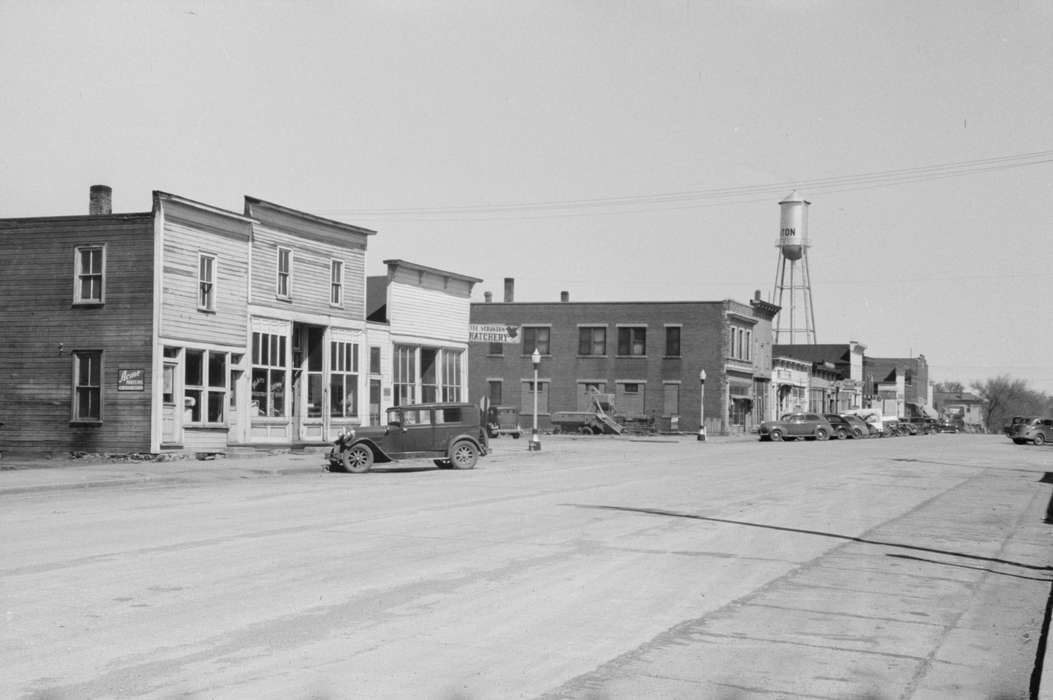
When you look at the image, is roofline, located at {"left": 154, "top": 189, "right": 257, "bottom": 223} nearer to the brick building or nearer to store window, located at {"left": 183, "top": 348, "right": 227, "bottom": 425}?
store window, located at {"left": 183, "top": 348, "right": 227, "bottom": 425}

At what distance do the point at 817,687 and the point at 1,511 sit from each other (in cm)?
1430

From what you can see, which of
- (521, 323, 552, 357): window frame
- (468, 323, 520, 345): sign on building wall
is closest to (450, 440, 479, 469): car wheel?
(468, 323, 520, 345): sign on building wall

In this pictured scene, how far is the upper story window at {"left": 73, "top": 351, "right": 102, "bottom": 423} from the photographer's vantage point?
32.0 meters

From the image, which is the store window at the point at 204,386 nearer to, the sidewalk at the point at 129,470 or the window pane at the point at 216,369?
the window pane at the point at 216,369

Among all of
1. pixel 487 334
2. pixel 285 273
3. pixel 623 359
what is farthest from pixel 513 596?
pixel 623 359

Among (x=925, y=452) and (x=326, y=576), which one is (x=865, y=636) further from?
(x=925, y=452)

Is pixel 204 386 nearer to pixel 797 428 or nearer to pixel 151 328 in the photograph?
pixel 151 328

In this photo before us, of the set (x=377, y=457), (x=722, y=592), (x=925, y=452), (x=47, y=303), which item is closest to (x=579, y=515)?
(x=722, y=592)

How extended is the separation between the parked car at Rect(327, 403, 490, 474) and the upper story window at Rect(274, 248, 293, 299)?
31.1 ft

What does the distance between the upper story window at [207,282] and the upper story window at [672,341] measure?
43.2 metres

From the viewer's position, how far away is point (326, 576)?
36.3ft

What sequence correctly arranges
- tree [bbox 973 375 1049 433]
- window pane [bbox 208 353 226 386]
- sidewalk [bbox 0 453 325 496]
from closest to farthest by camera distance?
sidewalk [bbox 0 453 325 496] → window pane [bbox 208 353 226 386] → tree [bbox 973 375 1049 433]

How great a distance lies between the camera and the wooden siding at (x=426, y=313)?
4462 centimetres

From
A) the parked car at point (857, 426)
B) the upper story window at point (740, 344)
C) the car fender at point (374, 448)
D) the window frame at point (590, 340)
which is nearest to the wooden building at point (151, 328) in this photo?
the car fender at point (374, 448)
